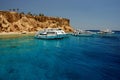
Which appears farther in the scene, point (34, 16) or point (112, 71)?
point (34, 16)

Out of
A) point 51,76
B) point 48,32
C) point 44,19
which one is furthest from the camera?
point 44,19

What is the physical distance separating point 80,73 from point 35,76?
5.13m

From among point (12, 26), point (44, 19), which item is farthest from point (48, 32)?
point (44, 19)

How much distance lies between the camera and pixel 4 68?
65.2ft

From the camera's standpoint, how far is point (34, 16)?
365 feet

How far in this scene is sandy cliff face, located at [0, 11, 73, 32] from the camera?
88744 mm

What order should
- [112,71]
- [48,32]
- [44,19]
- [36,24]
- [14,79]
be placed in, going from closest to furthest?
1. [14,79]
2. [112,71]
3. [48,32]
4. [36,24]
5. [44,19]

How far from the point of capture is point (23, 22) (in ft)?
327

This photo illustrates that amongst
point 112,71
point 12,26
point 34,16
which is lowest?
point 112,71

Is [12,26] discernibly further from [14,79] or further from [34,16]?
[14,79]

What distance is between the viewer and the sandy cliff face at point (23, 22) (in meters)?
88.7

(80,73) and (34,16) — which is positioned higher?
(34,16)

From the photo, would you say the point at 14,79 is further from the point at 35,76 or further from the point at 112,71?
the point at 112,71

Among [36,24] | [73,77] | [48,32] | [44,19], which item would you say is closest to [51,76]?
[73,77]
